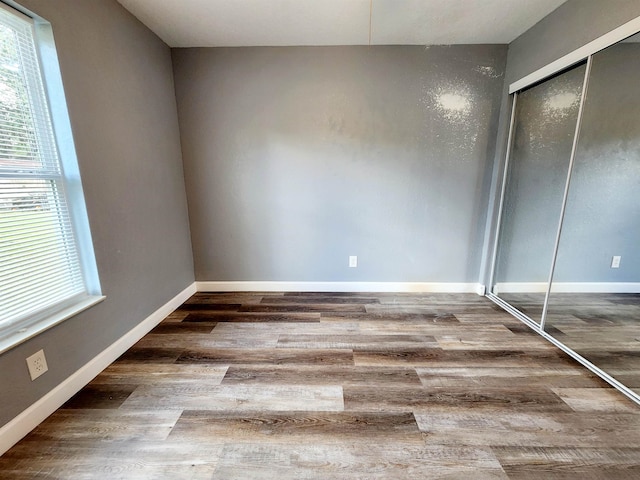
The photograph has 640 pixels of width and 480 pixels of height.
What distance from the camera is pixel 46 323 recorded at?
1.39 meters

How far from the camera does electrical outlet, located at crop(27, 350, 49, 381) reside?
4.30 ft

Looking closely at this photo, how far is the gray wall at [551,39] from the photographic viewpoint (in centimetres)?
158

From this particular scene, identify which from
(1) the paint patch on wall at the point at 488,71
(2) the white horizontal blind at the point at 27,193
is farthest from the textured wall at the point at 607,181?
(2) the white horizontal blind at the point at 27,193

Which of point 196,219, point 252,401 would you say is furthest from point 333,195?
point 252,401

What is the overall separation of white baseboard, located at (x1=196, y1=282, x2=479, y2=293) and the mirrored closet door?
611 mm

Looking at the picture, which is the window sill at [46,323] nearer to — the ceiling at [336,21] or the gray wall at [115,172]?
the gray wall at [115,172]

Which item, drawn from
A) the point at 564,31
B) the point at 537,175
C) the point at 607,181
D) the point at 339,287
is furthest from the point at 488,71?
the point at 339,287

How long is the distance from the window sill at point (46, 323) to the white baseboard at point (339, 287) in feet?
4.30

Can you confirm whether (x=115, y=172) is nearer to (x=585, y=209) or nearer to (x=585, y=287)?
(x=585, y=209)

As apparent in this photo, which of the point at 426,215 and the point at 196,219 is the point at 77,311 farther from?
the point at 426,215

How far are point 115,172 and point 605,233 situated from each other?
3.67m

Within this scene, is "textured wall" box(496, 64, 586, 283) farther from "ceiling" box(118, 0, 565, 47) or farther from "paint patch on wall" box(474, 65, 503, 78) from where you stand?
"ceiling" box(118, 0, 565, 47)

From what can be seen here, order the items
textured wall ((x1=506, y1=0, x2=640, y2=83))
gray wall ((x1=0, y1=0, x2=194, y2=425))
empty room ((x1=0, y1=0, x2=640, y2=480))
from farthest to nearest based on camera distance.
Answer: textured wall ((x1=506, y1=0, x2=640, y2=83)) → gray wall ((x1=0, y1=0, x2=194, y2=425)) → empty room ((x1=0, y1=0, x2=640, y2=480))

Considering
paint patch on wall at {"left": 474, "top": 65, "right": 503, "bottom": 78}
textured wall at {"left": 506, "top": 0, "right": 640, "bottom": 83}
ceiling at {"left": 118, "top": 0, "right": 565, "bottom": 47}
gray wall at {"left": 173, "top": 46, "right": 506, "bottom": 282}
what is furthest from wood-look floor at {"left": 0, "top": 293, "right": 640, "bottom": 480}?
ceiling at {"left": 118, "top": 0, "right": 565, "bottom": 47}
